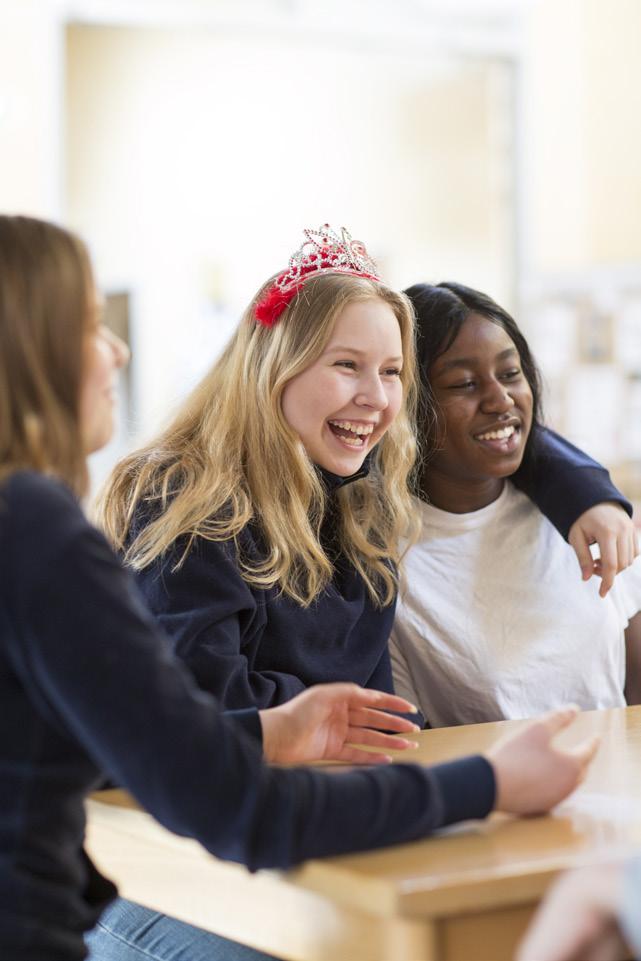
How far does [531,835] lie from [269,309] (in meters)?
0.79

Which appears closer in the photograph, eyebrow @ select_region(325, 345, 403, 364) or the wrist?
the wrist

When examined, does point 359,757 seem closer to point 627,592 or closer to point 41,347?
point 41,347

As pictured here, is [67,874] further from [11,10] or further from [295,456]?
[11,10]

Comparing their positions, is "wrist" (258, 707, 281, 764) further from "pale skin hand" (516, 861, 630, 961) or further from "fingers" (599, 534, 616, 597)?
"fingers" (599, 534, 616, 597)

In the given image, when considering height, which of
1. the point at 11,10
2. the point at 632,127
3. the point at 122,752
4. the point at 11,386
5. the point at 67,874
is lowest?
the point at 67,874

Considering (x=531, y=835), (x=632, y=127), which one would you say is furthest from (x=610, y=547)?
(x=632, y=127)

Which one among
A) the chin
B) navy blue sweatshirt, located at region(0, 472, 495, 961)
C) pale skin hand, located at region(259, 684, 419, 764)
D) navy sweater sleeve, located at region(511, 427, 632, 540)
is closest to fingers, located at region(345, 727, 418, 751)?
pale skin hand, located at region(259, 684, 419, 764)

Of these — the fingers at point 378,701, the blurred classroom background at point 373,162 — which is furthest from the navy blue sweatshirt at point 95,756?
the blurred classroom background at point 373,162

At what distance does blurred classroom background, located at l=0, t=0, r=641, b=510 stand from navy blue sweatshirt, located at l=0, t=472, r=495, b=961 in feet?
12.5

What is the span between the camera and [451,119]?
5348mm

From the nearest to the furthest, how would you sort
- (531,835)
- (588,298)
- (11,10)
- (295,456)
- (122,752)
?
1. (122,752)
2. (531,835)
3. (295,456)
4. (11,10)
5. (588,298)

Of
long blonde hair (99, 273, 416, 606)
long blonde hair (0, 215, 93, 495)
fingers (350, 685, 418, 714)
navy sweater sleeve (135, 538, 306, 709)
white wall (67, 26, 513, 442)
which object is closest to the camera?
long blonde hair (0, 215, 93, 495)

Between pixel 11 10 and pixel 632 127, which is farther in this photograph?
pixel 632 127

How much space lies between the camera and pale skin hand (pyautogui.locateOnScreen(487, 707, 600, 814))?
913 millimetres
